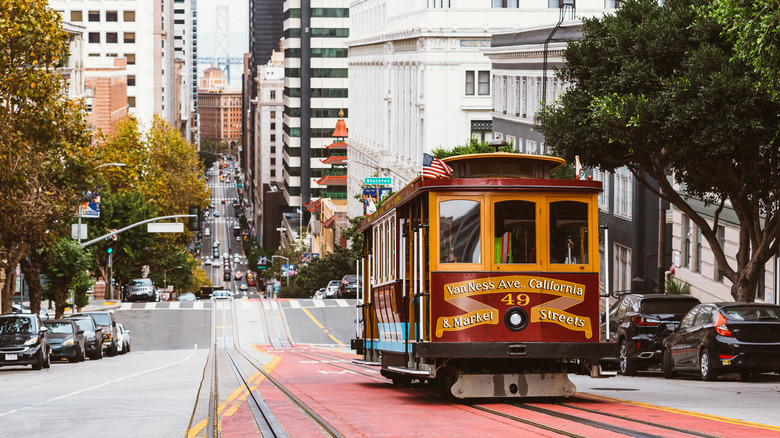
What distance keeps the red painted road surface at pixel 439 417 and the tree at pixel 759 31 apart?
5.97 meters

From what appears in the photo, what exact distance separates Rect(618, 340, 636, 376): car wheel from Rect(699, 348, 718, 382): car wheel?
337cm

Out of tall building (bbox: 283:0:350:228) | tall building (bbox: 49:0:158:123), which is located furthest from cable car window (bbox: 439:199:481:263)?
tall building (bbox: 283:0:350:228)

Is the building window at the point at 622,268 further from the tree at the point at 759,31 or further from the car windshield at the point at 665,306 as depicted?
the tree at the point at 759,31

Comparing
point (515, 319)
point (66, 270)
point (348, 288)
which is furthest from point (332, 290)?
point (515, 319)

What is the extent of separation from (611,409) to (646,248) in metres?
32.0

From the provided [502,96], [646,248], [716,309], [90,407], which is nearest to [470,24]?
[502,96]

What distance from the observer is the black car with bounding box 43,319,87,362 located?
35.1 metres

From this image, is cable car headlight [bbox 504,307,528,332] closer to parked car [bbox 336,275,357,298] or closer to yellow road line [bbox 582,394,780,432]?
yellow road line [bbox 582,394,780,432]

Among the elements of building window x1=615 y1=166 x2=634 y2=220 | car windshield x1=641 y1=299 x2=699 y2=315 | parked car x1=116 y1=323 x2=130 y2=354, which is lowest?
parked car x1=116 y1=323 x2=130 y2=354

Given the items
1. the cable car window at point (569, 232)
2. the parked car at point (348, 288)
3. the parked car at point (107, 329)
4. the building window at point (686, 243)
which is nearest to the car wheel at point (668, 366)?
the cable car window at point (569, 232)

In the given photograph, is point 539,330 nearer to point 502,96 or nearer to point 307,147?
point 502,96

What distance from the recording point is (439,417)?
45.5ft

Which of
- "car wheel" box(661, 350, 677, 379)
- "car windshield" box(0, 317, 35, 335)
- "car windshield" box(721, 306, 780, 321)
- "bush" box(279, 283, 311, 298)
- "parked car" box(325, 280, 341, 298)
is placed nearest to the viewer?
"car windshield" box(721, 306, 780, 321)

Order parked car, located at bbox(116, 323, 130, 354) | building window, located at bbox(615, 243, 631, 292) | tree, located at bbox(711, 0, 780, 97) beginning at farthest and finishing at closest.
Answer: building window, located at bbox(615, 243, 631, 292), parked car, located at bbox(116, 323, 130, 354), tree, located at bbox(711, 0, 780, 97)
